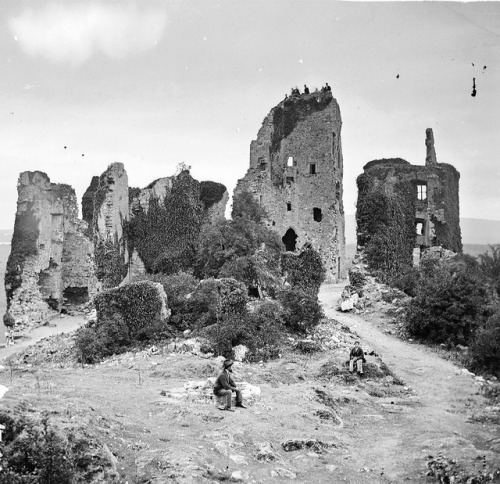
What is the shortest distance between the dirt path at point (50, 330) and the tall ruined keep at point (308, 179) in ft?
42.2

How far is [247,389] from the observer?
10.3 metres

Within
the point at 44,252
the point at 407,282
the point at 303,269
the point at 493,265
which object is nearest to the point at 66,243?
the point at 44,252

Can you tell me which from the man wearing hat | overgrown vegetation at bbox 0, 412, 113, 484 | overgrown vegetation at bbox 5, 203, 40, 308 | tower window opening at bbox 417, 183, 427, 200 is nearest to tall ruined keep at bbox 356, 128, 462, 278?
tower window opening at bbox 417, 183, 427, 200

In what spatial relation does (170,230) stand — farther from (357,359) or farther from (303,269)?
(357,359)

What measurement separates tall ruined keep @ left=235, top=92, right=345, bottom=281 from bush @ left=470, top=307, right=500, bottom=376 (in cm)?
1853

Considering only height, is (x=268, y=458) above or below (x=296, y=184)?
below

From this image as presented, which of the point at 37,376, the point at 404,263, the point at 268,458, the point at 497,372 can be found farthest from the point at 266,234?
the point at 268,458

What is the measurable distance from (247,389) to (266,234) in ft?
52.2

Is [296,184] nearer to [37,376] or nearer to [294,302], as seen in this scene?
[294,302]

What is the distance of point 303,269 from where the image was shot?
23047 millimetres

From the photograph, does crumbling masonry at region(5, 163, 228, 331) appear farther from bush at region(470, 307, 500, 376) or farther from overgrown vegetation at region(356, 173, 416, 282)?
bush at region(470, 307, 500, 376)

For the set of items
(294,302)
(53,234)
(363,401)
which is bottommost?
(363,401)

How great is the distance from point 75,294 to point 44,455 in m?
18.6

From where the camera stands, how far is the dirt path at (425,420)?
7.51 meters
